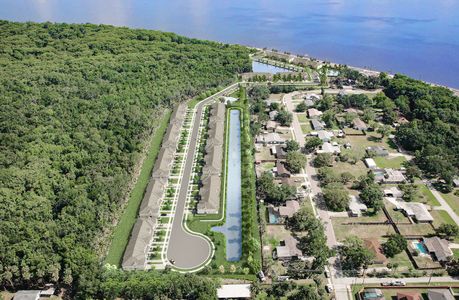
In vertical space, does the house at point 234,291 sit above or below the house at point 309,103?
below

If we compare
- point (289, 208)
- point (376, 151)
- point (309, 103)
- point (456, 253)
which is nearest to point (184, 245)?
point (289, 208)

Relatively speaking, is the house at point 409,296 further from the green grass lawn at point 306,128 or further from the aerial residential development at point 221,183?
the green grass lawn at point 306,128

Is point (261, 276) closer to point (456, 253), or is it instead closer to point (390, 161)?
point (456, 253)

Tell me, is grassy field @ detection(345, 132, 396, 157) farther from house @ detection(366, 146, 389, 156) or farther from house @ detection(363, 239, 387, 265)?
house @ detection(363, 239, 387, 265)

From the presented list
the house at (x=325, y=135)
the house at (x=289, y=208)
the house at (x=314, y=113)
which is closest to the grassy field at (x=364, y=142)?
the house at (x=325, y=135)

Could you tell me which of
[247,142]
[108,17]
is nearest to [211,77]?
[247,142]

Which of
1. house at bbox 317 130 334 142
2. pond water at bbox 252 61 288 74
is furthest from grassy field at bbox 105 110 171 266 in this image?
pond water at bbox 252 61 288 74
